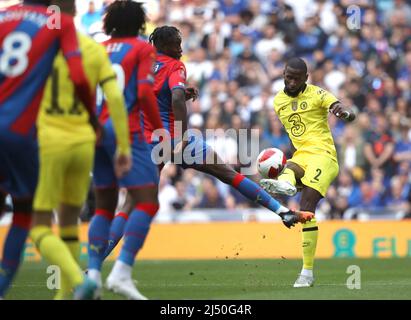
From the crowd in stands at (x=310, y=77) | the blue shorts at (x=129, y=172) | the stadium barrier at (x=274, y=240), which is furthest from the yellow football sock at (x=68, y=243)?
the crowd in stands at (x=310, y=77)

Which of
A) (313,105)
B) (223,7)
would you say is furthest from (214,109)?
(313,105)

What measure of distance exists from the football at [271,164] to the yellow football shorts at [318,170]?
7.8 inches

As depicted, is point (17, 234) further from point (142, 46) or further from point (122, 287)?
point (142, 46)

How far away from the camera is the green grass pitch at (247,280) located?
33.0 feet

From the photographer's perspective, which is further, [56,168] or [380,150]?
[380,150]

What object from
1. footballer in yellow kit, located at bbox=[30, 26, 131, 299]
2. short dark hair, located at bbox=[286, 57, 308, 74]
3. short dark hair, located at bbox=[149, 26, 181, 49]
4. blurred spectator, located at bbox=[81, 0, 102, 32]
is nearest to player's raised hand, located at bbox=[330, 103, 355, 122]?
short dark hair, located at bbox=[286, 57, 308, 74]

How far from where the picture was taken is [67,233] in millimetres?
8477

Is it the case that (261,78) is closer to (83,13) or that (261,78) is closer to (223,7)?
(223,7)

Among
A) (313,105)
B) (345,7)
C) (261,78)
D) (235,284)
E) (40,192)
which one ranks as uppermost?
(345,7)

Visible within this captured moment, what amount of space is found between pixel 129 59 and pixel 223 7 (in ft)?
52.8

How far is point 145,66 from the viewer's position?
348 inches

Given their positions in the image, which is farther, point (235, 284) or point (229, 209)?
point (229, 209)

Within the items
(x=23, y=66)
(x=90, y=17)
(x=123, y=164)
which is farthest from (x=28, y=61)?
(x=90, y=17)

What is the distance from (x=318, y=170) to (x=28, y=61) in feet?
16.9
